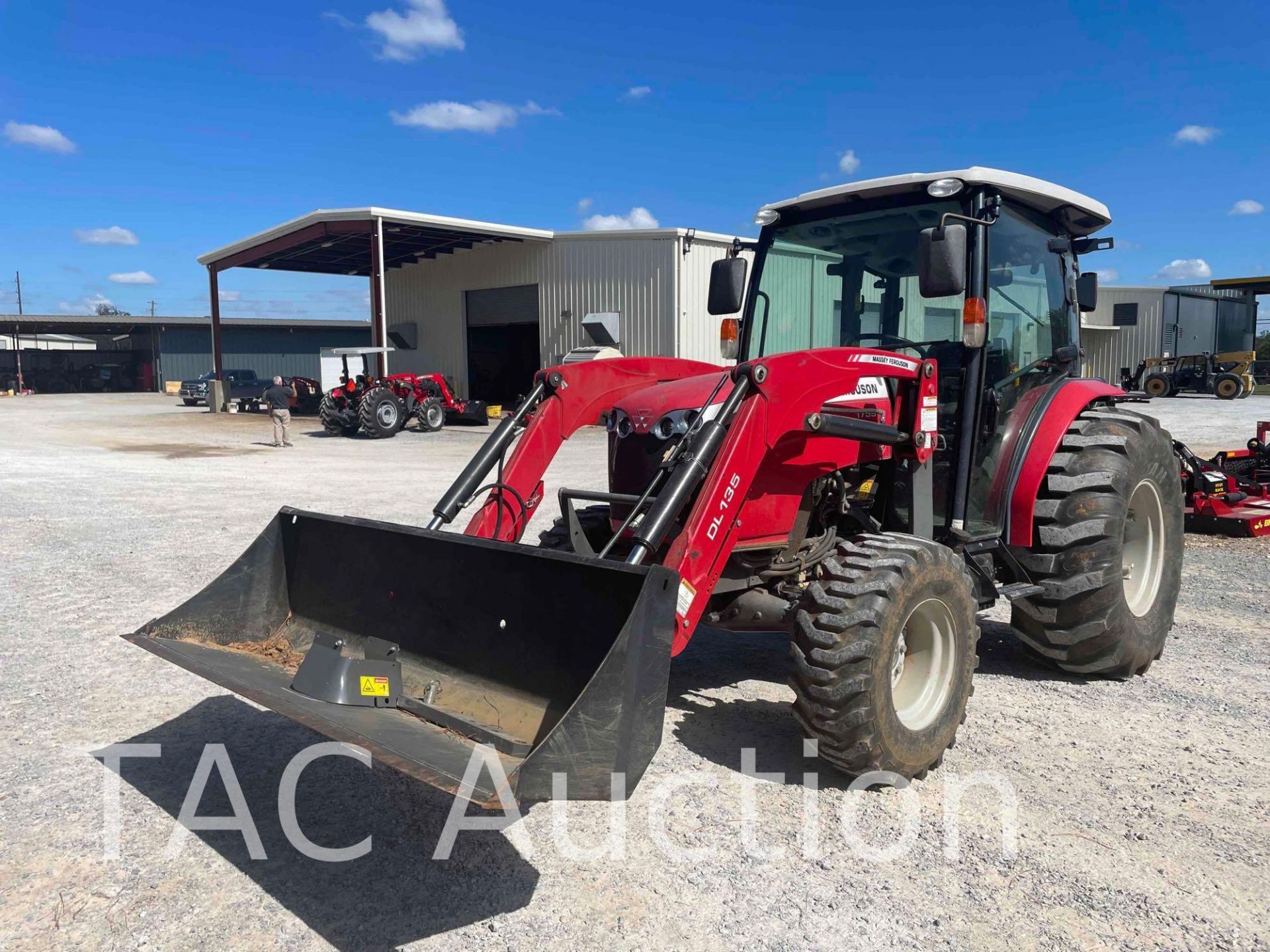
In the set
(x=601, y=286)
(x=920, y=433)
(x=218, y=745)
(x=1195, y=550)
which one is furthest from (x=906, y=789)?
(x=601, y=286)

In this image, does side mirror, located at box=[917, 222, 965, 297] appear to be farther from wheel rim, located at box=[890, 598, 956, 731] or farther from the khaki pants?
the khaki pants

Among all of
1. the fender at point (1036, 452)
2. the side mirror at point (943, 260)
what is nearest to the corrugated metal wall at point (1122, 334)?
the fender at point (1036, 452)

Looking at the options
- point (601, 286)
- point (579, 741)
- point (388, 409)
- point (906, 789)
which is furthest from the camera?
point (601, 286)

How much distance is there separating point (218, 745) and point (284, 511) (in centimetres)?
102

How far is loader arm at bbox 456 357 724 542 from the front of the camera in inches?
173

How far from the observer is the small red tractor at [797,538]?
3.21 m

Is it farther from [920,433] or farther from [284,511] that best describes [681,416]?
[284,511]

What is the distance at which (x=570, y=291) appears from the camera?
2519cm

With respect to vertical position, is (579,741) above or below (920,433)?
below

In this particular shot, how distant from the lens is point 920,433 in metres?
4.21

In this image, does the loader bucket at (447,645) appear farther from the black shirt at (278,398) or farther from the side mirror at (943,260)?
the black shirt at (278,398)

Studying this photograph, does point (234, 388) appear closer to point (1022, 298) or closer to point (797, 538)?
point (1022, 298)

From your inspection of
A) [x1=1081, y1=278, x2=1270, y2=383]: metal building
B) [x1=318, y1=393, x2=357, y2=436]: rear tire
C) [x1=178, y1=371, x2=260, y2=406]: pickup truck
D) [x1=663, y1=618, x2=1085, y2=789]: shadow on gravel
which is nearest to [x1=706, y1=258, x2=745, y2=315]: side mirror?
[x1=663, y1=618, x2=1085, y2=789]: shadow on gravel

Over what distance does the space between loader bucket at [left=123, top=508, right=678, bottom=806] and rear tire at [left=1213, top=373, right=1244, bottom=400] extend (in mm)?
32622
